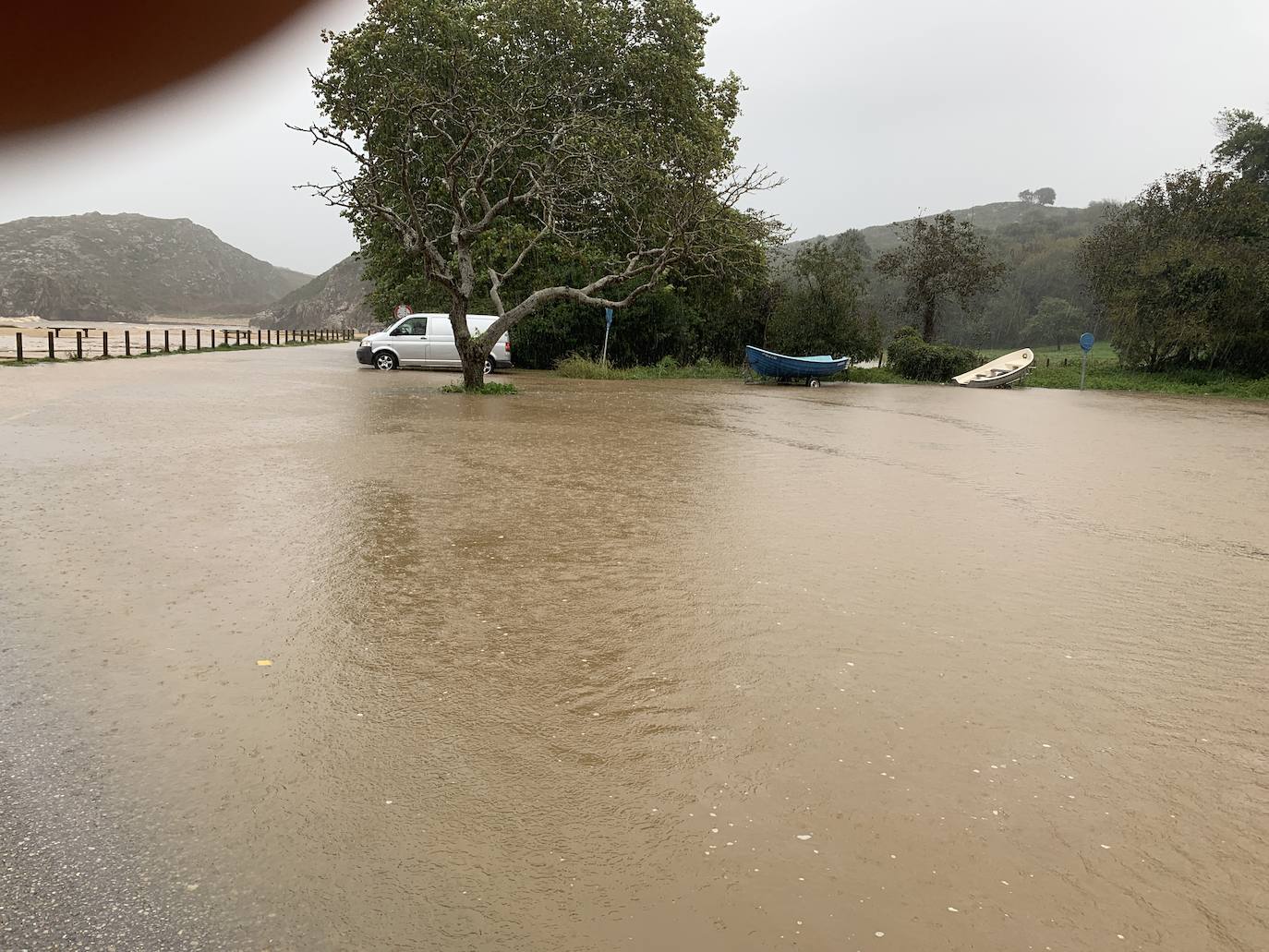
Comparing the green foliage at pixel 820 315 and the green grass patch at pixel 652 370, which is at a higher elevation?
the green foliage at pixel 820 315

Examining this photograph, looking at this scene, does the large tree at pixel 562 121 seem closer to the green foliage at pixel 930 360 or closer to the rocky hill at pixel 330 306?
the green foliage at pixel 930 360

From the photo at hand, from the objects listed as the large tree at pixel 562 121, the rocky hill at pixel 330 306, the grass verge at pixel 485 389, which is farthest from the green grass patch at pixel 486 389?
the rocky hill at pixel 330 306

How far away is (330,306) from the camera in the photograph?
497 feet

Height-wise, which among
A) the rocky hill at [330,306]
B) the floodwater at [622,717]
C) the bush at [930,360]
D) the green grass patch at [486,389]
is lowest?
the floodwater at [622,717]

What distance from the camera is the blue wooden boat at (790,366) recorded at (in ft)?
86.4

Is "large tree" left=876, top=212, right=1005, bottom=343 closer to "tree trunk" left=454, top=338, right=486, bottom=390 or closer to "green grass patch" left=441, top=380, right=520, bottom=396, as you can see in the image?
"green grass patch" left=441, top=380, right=520, bottom=396

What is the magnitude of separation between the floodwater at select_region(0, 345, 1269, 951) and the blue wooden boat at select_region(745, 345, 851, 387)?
60.2ft

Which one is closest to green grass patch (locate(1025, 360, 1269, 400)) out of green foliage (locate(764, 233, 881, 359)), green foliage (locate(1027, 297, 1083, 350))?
green foliage (locate(764, 233, 881, 359))

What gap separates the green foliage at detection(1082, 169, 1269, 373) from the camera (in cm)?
2820

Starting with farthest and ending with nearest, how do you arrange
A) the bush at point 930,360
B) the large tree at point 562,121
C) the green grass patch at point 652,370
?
the bush at point 930,360, the green grass patch at point 652,370, the large tree at point 562,121

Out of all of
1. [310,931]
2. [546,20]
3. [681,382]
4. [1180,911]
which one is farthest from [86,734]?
[546,20]

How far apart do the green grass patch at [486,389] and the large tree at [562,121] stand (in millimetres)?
4164

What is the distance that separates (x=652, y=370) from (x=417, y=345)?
729cm

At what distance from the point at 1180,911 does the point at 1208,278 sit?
32.0m
